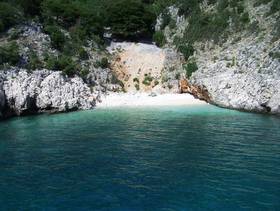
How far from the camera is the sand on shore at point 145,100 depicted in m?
74.7

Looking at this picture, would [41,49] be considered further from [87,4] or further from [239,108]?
[239,108]

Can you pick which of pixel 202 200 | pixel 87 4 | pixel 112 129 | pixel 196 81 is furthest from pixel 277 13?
pixel 202 200

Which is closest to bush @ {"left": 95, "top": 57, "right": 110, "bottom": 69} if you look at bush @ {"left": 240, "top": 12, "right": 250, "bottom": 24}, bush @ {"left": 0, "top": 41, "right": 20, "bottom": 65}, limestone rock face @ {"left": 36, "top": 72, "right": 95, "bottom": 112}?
limestone rock face @ {"left": 36, "top": 72, "right": 95, "bottom": 112}

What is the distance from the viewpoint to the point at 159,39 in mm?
94250

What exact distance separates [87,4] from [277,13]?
47.3 m

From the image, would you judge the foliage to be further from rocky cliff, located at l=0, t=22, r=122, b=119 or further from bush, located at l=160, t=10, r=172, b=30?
rocky cliff, located at l=0, t=22, r=122, b=119

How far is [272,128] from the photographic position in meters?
49.8

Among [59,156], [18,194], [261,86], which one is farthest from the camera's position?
[261,86]

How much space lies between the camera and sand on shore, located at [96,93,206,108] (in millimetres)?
74688

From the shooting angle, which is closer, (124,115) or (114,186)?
(114,186)

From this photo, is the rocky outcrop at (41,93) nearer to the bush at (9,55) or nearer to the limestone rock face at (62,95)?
the limestone rock face at (62,95)

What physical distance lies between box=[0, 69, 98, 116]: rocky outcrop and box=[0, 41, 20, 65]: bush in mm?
2597

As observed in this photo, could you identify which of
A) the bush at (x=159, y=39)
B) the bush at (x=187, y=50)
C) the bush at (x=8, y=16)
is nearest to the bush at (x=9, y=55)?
the bush at (x=8, y=16)

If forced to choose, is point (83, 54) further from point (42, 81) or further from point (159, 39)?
point (159, 39)
